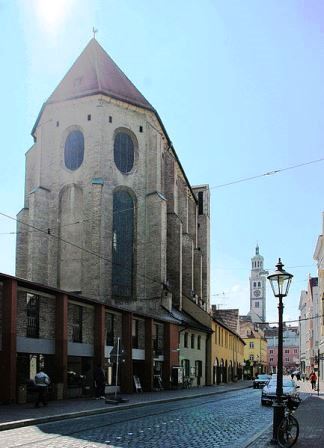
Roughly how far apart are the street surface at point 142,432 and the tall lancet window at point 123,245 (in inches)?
1128

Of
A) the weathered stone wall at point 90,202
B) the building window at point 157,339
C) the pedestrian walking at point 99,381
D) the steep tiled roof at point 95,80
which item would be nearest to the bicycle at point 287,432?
the pedestrian walking at point 99,381

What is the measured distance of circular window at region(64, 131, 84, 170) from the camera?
50.0 m

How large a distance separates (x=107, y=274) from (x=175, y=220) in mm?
12711

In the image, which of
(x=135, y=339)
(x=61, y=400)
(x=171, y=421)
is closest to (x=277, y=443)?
(x=171, y=421)

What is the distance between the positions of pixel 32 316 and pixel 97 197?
23335mm

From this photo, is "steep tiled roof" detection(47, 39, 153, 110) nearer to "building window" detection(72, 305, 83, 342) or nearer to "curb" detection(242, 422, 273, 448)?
"building window" detection(72, 305, 83, 342)

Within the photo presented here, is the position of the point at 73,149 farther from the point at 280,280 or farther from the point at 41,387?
the point at 280,280

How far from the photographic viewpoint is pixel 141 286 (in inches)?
1943

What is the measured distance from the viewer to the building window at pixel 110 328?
101 feet

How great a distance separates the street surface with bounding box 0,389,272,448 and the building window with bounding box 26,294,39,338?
19.9ft

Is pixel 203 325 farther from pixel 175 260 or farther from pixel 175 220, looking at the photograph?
pixel 175 220

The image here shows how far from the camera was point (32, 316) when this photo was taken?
24.4 m

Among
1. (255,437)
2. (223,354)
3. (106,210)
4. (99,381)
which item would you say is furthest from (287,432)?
(223,354)

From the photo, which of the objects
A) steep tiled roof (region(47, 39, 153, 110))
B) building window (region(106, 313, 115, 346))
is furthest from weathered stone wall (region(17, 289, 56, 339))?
steep tiled roof (region(47, 39, 153, 110))
